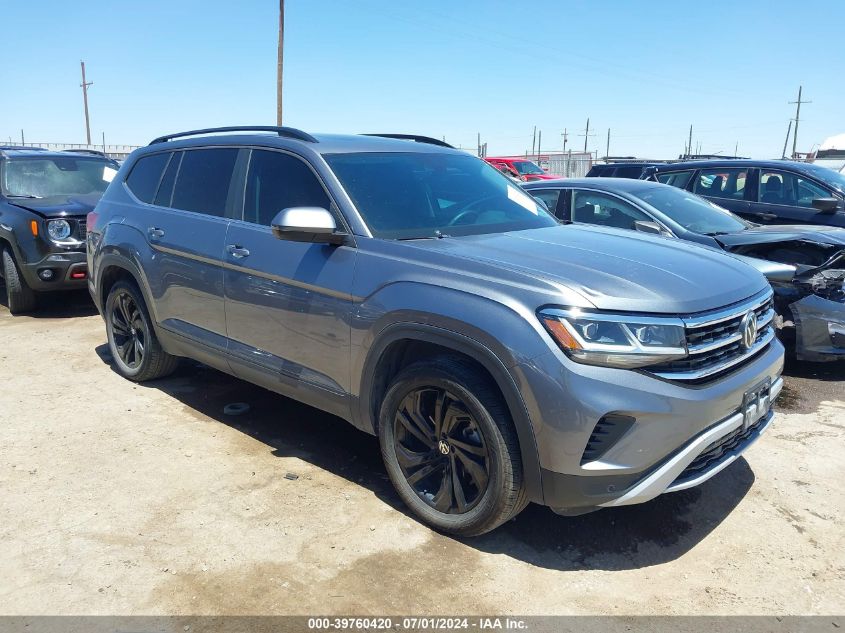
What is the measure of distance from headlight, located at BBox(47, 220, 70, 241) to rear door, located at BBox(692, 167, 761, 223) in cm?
724

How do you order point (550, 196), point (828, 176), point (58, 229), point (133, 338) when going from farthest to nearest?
point (828, 176)
point (58, 229)
point (550, 196)
point (133, 338)

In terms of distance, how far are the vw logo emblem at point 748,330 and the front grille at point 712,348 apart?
1 cm

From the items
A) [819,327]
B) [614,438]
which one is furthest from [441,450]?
[819,327]

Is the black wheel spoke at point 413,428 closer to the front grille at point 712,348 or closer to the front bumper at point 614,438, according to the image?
the front bumper at point 614,438

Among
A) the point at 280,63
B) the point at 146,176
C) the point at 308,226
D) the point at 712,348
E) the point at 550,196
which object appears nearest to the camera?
the point at 712,348

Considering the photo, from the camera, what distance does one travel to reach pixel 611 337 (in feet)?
9.05

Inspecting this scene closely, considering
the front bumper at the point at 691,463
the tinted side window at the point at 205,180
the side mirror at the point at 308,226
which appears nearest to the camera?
the front bumper at the point at 691,463

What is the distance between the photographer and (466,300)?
300 centimetres

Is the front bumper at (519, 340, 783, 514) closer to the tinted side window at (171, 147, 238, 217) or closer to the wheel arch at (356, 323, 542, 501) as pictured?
the wheel arch at (356, 323, 542, 501)

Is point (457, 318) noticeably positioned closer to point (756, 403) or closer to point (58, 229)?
point (756, 403)

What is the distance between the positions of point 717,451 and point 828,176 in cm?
646

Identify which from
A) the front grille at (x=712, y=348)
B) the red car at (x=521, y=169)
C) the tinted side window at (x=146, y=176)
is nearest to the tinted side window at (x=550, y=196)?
the tinted side window at (x=146, y=176)

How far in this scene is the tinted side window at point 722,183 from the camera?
8.20 meters

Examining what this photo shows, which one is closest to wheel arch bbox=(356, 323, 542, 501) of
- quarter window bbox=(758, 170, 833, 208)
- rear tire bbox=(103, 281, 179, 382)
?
rear tire bbox=(103, 281, 179, 382)
